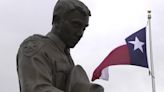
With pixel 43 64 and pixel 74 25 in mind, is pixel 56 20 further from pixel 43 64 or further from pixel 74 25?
pixel 43 64

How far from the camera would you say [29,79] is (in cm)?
524

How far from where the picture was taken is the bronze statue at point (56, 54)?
527 cm

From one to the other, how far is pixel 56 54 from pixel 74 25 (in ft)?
0.97

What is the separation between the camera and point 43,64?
17.7 ft

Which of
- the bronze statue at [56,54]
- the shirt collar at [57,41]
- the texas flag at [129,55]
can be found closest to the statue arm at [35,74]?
the bronze statue at [56,54]

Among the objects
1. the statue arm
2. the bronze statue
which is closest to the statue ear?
the bronze statue

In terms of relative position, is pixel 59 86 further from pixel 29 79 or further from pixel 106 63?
pixel 106 63

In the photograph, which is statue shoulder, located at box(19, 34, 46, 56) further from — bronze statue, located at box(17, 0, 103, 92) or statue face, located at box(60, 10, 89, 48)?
statue face, located at box(60, 10, 89, 48)

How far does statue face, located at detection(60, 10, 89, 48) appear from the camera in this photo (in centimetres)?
566

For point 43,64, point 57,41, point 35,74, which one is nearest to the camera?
point 35,74

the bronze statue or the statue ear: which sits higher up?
the statue ear


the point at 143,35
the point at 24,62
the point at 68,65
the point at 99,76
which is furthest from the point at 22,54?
the point at 143,35

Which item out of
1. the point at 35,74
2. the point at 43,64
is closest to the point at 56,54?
the point at 43,64

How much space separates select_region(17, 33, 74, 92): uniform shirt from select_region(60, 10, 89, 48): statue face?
105 millimetres
